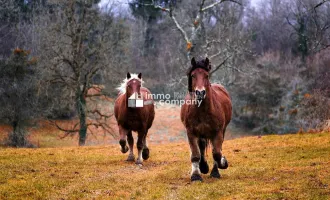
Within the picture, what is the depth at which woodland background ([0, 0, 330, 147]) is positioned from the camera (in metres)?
27.9

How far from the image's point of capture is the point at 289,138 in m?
20.0

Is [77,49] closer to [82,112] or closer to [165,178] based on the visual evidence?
[82,112]

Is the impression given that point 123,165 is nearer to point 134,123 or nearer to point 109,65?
point 134,123

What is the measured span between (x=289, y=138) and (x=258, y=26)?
5552 cm

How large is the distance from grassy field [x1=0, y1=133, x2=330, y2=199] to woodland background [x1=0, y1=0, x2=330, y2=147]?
14.0 ft

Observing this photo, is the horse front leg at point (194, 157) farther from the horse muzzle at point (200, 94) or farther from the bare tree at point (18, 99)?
the bare tree at point (18, 99)

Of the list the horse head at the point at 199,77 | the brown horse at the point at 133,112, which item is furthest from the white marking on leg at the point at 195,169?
the brown horse at the point at 133,112

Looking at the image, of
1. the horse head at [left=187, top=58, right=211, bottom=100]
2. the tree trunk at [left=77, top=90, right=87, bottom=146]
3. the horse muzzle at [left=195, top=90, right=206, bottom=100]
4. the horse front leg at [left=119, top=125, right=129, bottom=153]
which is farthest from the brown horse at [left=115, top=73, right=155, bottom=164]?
the tree trunk at [left=77, top=90, right=87, bottom=146]

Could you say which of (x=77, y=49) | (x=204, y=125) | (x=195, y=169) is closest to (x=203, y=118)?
(x=204, y=125)

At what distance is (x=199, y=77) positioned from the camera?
930cm

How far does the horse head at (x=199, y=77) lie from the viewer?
898cm

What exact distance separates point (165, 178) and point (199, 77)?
2905 millimetres

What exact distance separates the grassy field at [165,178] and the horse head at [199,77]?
79.8 inches

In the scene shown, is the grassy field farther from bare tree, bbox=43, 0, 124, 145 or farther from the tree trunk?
bare tree, bbox=43, 0, 124, 145
